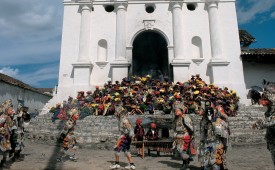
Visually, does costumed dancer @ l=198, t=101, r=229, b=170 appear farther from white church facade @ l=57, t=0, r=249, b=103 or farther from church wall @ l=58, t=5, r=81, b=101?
church wall @ l=58, t=5, r=81, b=101

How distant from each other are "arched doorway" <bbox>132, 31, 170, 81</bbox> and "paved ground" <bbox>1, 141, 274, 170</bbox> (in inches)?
437

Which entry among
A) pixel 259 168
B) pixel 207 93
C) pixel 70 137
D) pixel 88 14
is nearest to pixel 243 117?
pixel 207 93

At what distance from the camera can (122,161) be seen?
7320 millimetres

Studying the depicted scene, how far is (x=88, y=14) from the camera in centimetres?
1755

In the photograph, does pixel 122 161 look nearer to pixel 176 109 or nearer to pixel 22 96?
pixel 176 109

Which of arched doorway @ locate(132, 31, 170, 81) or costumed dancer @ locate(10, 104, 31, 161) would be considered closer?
costumed dancer @ locate(10, 104, 31, 161)

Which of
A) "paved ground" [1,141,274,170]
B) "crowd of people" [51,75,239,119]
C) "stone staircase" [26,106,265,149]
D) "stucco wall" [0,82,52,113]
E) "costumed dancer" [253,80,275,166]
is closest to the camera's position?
"costumed dancer" [253,80,275,166]

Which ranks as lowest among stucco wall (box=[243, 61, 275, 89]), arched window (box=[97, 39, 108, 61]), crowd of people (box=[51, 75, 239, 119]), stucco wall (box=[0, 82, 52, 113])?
crowd of people (box=[51, 75, 239, 119])

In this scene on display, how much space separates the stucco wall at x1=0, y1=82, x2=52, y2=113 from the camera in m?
19.1

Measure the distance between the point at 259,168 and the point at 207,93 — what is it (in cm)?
725

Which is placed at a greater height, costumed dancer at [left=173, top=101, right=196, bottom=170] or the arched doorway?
the arched doorway

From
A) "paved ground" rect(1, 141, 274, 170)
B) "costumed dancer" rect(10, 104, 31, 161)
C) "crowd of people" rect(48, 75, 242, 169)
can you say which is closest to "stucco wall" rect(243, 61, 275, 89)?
"crowd of people" rect(48, 75, 242, 169)

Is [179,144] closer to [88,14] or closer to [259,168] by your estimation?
[259,168]

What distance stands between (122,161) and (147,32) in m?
13.2
